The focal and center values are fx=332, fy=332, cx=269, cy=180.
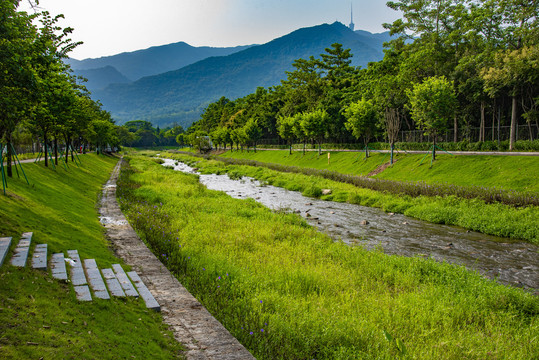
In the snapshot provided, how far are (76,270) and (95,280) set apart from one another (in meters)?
0.67

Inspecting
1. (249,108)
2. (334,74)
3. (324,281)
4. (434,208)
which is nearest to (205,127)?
(249,108)

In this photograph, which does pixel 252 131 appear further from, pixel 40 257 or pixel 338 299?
pixel 40 257

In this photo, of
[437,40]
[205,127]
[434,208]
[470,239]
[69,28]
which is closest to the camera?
[69,28]

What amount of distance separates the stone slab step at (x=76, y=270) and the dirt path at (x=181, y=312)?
4.44ft

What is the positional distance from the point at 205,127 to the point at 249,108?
4491 cm

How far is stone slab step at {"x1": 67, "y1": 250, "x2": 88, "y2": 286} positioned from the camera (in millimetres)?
6899

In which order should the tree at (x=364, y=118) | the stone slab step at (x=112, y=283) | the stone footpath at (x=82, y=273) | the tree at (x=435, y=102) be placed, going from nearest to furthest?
1. the stone footpath at (x=82, y=273)
2. the stone slab step at (x=112, y=283)
3. the tree at (x=435, y=102)
4. the tree at (x=364, y=118)

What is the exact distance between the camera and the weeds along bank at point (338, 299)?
6328 mm

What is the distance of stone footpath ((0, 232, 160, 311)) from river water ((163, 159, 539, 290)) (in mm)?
9854

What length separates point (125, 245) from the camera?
11016 mm

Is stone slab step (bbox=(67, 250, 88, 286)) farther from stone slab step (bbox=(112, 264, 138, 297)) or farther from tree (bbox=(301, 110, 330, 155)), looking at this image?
tree (bbox=(301, 110, 330, 155))

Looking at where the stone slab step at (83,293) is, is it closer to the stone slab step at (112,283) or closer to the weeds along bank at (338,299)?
the stone slab step at (112,283)

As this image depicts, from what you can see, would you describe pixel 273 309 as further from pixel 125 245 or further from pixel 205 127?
pixel 205 127

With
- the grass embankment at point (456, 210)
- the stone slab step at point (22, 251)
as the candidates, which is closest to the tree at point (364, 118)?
the grass embankment at point (456, 210)
